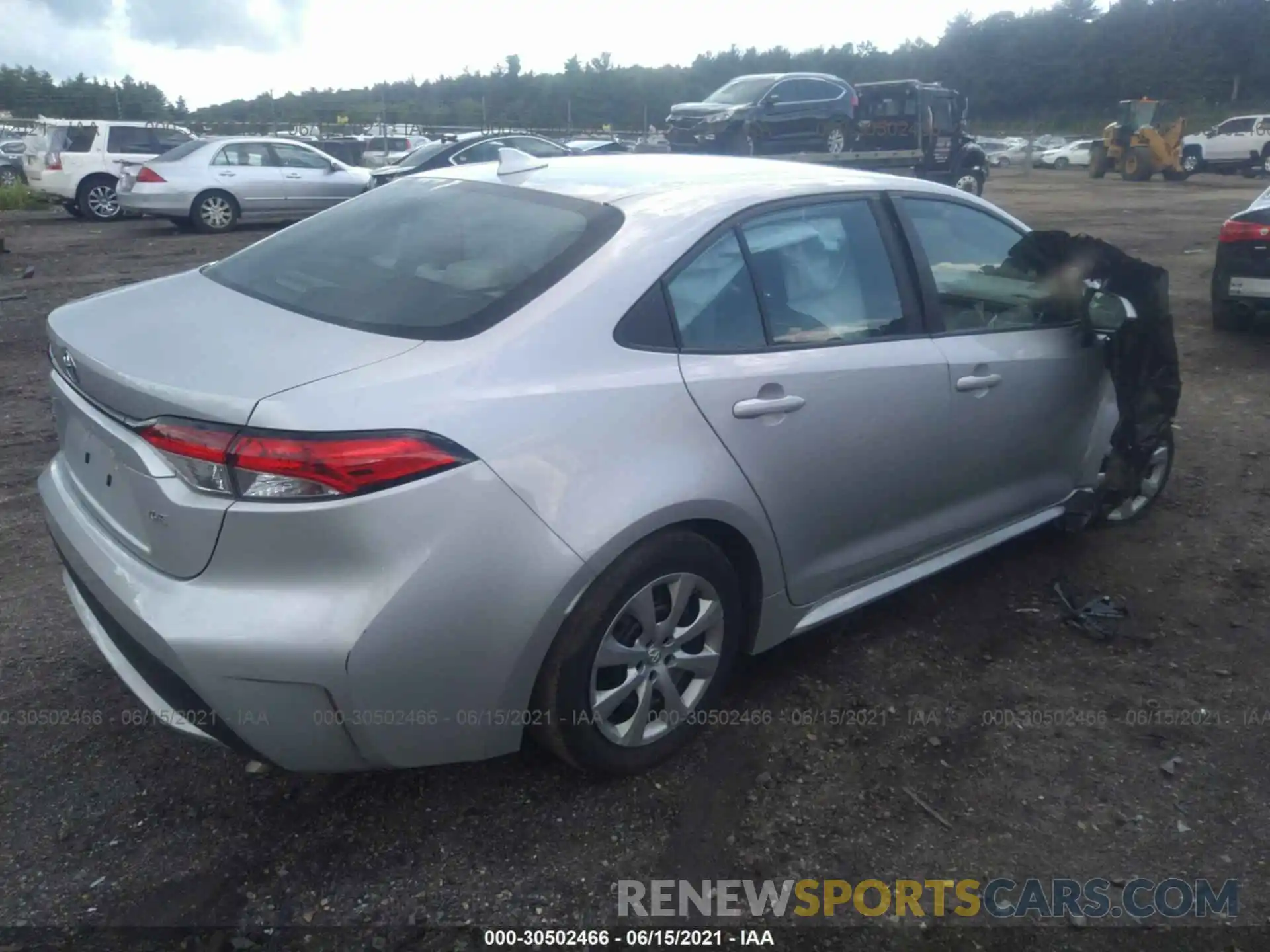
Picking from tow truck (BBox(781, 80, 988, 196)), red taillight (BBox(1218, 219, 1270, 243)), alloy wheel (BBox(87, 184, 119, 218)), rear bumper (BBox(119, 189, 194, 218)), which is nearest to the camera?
red taillight (BBox(1218, 219, 1270, 243))

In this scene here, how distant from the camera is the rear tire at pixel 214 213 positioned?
50.5 ft

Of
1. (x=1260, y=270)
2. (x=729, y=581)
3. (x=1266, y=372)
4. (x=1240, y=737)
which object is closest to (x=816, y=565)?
(x=729, y=581)

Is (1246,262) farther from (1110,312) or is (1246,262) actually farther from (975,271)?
(975,271)

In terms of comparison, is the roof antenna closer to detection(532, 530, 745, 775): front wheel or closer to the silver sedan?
detection(532, 530, 745, 775): front wheel

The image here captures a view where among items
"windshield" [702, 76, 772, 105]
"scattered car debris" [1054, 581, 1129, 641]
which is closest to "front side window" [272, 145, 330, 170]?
"windshield" [702, 76, 772, 105]

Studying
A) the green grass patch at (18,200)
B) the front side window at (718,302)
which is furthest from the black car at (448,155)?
the front side window at (718,302)

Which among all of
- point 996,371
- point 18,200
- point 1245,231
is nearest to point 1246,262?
point 1245,231

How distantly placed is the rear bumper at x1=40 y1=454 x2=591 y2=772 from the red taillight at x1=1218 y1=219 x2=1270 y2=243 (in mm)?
7518

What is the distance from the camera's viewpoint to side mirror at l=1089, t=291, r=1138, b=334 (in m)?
4.05

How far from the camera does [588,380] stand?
254 centimetres

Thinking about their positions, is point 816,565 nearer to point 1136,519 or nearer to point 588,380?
point 588,380

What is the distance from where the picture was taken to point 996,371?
361 cm

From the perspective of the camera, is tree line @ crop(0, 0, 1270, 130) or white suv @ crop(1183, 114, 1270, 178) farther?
tree line @ crop(0, 0, 1270, 130)

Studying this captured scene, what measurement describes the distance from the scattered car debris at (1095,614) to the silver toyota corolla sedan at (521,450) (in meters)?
0.56
